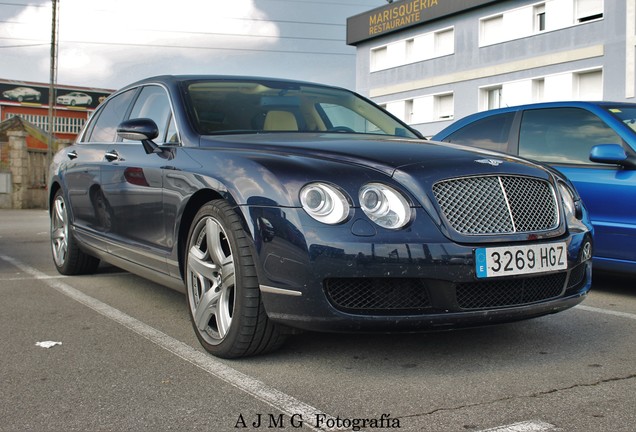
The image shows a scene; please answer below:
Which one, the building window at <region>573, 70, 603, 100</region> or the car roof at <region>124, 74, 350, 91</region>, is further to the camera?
the building window at <region>573, 70, 603, 100</region>

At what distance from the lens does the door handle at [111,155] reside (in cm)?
491

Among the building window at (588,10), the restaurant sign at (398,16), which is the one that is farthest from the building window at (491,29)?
the building window at (588,10)

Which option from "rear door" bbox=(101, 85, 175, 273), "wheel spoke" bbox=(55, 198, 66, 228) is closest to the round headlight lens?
"rear door" bbox=(101, 85, 175, 273)

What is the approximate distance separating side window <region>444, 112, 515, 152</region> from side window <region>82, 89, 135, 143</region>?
2.87m

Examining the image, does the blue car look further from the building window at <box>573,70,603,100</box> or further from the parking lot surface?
the building window at <box>573,70,603,100</box>

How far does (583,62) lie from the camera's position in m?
22.8

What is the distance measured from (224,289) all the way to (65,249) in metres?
3.17

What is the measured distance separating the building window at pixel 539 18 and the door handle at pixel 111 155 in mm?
22316

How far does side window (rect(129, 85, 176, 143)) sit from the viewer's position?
441 cm

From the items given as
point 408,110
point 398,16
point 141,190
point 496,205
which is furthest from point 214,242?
point 398,16

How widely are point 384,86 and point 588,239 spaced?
28805 mm

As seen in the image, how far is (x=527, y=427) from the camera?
2502 mm

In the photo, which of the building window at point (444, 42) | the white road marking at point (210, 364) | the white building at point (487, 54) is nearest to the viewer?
the white road marking at point (210, 364)

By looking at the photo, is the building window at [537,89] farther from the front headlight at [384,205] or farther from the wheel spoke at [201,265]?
the front headlight at [384,205]
